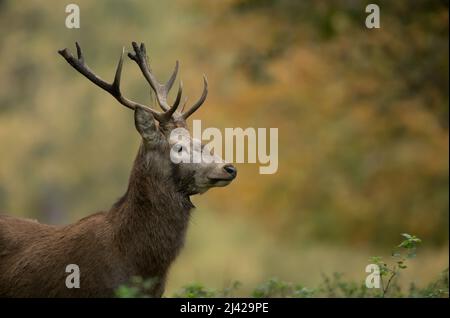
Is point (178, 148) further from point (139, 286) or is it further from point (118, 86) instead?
point (139, 286)

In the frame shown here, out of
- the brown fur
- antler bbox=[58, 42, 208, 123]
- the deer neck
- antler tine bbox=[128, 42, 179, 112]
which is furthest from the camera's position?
antler tine bbox=[128, 42, 179, 112]

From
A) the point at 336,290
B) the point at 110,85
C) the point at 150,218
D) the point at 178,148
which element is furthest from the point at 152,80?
the point at 336,290

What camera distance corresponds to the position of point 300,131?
627 inches

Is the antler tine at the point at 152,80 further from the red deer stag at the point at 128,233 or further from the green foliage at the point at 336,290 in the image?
the green foliage at the point at 336,290

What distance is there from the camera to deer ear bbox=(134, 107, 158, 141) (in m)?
6.72

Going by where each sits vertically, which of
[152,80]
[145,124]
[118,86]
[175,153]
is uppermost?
[152,80]

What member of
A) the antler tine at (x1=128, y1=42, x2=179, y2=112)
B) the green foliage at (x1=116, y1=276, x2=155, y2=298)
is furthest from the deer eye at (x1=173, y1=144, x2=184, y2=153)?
the green foliage at (x1=116, y1=276, x2=155, y2=298)

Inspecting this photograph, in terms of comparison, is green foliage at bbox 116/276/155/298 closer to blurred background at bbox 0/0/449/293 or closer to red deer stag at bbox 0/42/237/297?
red deer stag at bbox 0/42/237/297

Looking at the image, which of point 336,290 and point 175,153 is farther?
point 336,290

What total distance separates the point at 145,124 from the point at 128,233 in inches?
33.4

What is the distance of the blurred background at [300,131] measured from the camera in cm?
1402

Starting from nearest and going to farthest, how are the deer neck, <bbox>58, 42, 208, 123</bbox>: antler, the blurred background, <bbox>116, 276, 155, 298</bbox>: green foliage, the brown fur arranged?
<bbox>116, 276, 155, 298</bbox>: green foliage → the brown fur → the deer neck → <bbox>58, 42, 208, 123</bbox>: antler → the blurred background

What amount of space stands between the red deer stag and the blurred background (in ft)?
14.7

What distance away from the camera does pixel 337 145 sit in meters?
16.0
